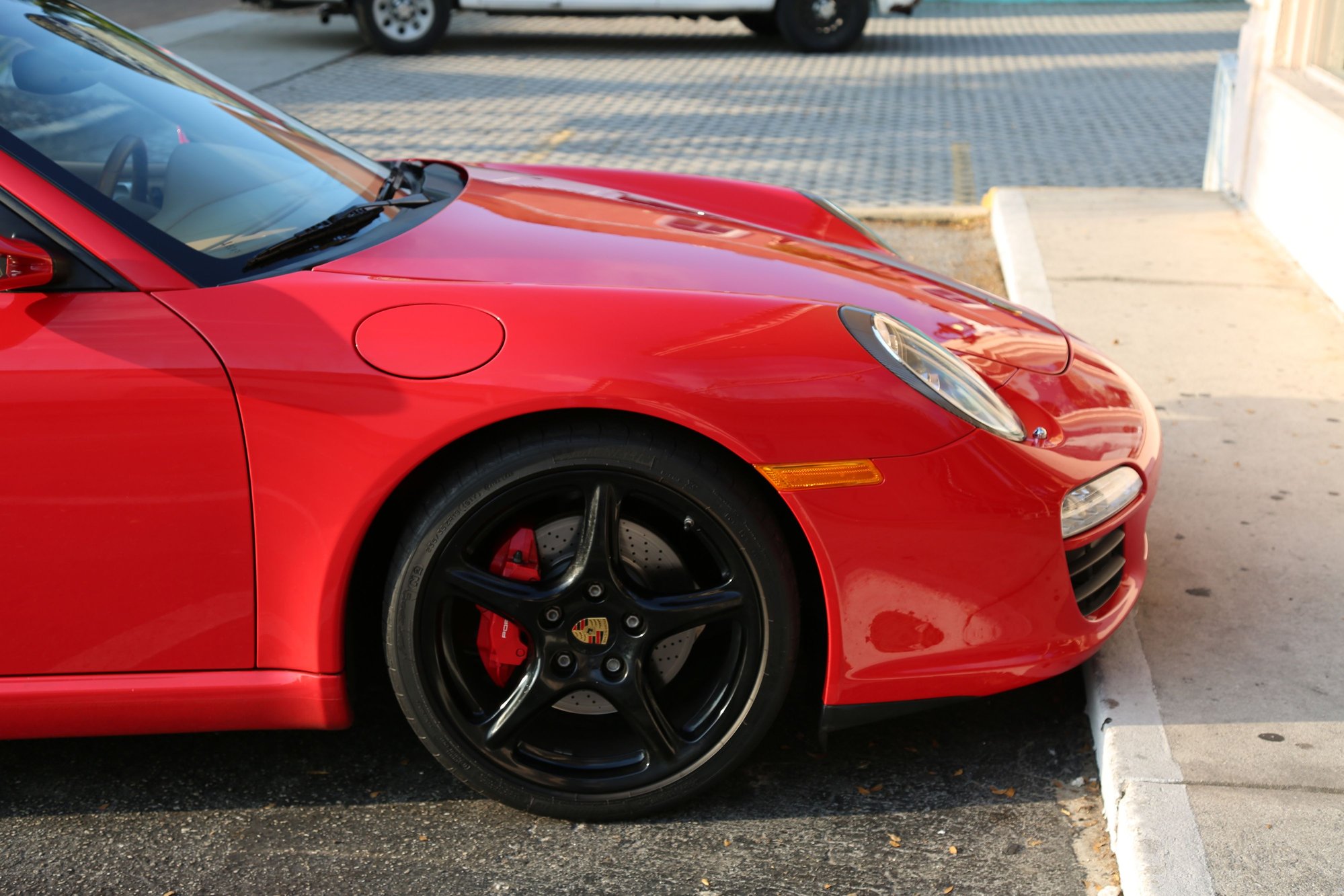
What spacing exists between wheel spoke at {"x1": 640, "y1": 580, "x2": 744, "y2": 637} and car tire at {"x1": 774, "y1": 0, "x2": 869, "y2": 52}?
1296 centimetres

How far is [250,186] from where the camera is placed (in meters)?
2.87

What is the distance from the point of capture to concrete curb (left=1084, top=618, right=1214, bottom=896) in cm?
230

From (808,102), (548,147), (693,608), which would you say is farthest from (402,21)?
(693,608)

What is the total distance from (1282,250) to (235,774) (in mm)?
5385

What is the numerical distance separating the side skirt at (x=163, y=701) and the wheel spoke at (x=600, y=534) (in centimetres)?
50

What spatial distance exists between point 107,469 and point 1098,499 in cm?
182

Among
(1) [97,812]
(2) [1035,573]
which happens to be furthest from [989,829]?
(1) [97,812]

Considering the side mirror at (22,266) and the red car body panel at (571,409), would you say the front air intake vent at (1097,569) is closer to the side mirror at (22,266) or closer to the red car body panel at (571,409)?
the red car body panel at (571,409)

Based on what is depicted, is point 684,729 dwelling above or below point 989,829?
above

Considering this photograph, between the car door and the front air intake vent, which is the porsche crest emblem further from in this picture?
the front air intake vent

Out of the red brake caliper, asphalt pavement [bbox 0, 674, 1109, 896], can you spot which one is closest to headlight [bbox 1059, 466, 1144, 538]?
asphalt pavement [bbox 0, 674, 1109, 896]

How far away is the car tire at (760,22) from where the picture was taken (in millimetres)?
15086

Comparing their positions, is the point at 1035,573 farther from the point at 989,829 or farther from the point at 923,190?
the point at 923,190

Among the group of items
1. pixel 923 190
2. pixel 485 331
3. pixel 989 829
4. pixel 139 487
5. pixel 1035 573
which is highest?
pixel 485 331
